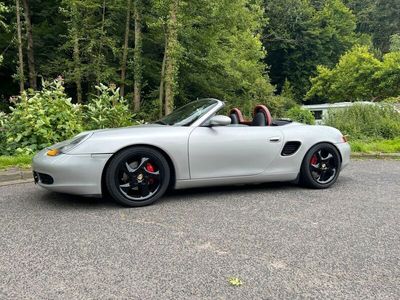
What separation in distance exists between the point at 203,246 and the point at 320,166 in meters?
2.65

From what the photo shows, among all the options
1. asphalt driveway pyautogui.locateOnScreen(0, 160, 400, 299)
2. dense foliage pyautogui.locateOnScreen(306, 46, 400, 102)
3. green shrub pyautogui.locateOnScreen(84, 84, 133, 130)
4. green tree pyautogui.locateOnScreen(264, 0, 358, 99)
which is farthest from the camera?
green tree pyautogui.locateOnScreen(264, 0, 358, 99)

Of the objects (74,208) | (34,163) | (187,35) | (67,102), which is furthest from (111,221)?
(187,35)

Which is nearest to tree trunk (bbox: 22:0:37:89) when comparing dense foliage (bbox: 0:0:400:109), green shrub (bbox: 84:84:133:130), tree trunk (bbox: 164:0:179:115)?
dense foliage (bbox: 0:0:400:109)

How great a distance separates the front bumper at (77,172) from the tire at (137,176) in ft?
0.37

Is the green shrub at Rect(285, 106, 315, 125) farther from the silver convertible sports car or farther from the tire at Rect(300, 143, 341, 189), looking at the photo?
the silver convertible sports car

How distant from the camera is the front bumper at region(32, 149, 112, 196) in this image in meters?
4.30

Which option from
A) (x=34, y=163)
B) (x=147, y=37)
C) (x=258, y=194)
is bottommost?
(x=258, y=194)

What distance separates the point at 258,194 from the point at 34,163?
2600 mm

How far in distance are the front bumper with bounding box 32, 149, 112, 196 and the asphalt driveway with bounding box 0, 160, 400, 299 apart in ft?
0.77

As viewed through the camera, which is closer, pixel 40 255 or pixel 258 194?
pixel 40 255

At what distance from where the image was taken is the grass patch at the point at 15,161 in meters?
6.24

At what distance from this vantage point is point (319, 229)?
3832 mm

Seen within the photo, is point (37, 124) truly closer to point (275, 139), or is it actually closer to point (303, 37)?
point (275, 139)

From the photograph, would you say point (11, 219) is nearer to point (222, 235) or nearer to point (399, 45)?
point (222, 235)
